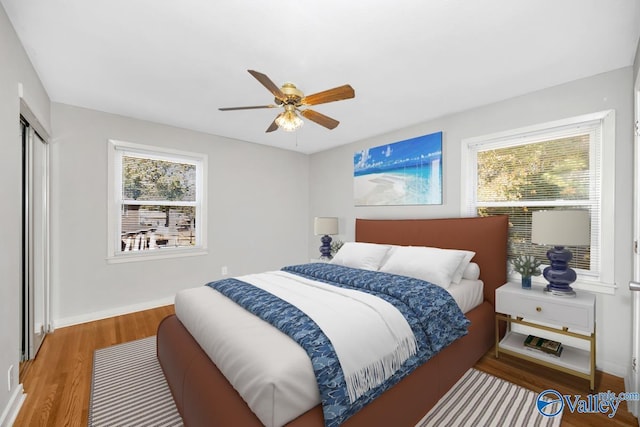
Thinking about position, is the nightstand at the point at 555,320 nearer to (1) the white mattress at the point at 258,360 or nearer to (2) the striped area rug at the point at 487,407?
(2) the striped area rug at the point at 487,407

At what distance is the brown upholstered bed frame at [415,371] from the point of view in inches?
52.9

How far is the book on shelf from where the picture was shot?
2.32 meters

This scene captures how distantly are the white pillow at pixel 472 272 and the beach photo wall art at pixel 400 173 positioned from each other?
35.0 inches

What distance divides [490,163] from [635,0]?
5.40 feet

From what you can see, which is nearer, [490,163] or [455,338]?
[455,338]

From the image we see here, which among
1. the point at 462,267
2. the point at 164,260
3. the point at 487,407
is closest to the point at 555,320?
the point at 462,267

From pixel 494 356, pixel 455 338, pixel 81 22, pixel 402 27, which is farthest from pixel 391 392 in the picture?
pixel 81 22

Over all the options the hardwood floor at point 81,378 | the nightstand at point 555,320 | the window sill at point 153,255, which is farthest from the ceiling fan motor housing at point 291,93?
the window sill at point 153,255

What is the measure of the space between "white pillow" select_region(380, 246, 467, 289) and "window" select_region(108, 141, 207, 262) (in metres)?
2.84

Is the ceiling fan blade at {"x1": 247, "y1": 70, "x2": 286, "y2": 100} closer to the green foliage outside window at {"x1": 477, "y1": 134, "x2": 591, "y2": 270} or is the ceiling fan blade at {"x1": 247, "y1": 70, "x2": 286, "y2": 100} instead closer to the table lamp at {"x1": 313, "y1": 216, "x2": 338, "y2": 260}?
the green foliage outside window at {"x1": 477, "y1": 134, "x2": 591, "y2": 270}

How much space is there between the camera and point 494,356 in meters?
2.56

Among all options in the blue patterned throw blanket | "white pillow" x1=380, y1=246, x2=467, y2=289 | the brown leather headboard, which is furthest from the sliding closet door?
the brown leather headboard

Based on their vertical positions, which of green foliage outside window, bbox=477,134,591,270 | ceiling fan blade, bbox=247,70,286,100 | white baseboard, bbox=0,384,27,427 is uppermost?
ceiling fan blade, bbox=247,70,286,100

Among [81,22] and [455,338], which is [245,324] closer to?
[455,338]
